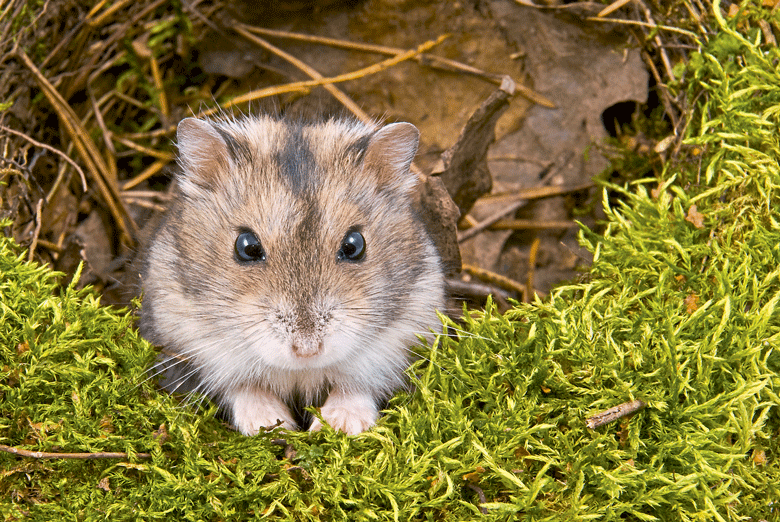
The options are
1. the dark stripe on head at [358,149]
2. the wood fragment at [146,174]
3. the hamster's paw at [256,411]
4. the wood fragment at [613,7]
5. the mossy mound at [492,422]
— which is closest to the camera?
the mossy mound at [492,422]

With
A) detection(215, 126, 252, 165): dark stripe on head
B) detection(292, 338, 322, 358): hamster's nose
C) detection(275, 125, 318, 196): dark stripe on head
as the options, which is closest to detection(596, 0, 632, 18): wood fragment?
detection(275, 125, 318, 196): dark stripe on head

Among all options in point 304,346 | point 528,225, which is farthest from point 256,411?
point 528,225

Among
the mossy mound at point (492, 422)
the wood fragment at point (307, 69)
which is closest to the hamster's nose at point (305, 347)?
the mossy mound at point (492, 422)

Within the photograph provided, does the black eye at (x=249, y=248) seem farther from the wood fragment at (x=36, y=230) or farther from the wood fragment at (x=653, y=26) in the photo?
the wood fragment at (x=653, y=26)

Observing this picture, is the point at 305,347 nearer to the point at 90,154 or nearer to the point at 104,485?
the point at 104,485

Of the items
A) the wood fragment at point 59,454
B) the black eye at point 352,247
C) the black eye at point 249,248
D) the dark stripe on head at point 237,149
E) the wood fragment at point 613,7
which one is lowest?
the wood fragment at point 59,454

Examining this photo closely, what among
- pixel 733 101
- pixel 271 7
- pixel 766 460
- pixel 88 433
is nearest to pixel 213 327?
pixel 88 433

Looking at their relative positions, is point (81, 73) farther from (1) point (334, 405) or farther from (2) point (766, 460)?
(2) point (766, 460)
